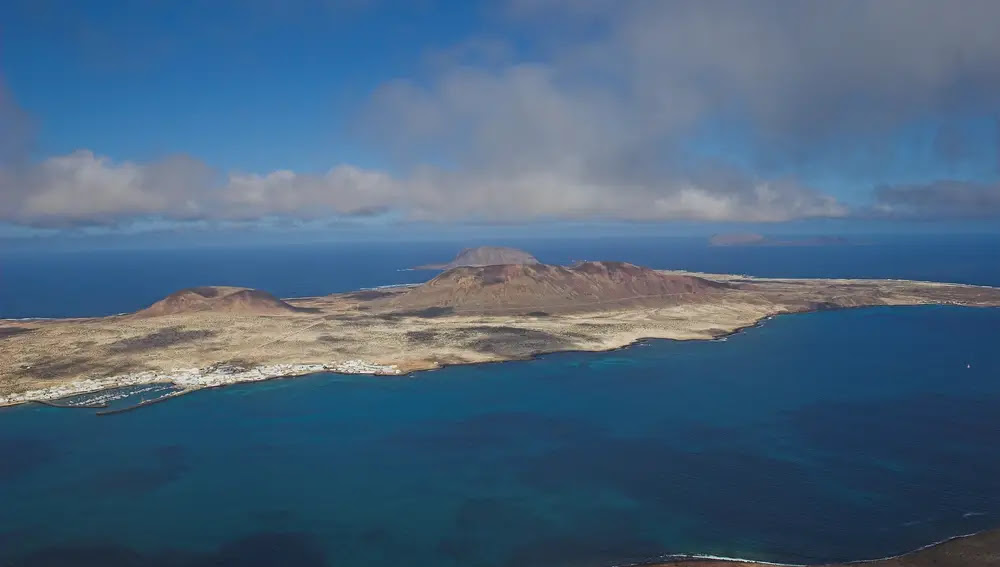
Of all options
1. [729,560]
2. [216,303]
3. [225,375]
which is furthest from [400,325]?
[729,560]

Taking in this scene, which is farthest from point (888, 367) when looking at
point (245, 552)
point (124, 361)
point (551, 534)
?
point (124, 361)

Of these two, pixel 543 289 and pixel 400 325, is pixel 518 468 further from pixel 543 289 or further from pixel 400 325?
pixel 543 289

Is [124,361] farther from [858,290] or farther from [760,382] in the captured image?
[858,290]

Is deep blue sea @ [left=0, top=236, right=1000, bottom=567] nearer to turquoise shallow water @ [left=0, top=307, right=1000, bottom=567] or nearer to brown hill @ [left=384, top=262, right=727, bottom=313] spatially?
turquoise shallow water @ [left=0, top=307, right=1000, bottom=567]

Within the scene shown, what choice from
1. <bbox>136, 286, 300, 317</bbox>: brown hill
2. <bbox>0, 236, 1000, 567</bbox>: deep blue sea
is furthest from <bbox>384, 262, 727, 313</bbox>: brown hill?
<bbox>0, 236, 1000, 567</bbox>: deep blue sea

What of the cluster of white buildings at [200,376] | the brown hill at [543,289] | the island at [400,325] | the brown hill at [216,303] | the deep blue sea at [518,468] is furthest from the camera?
the brown hill at [543,289]

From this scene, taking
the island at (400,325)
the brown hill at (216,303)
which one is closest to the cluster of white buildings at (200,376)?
the island at (400,325)

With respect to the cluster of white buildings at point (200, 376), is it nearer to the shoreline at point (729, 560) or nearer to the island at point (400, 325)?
the island at point (400, 325)
